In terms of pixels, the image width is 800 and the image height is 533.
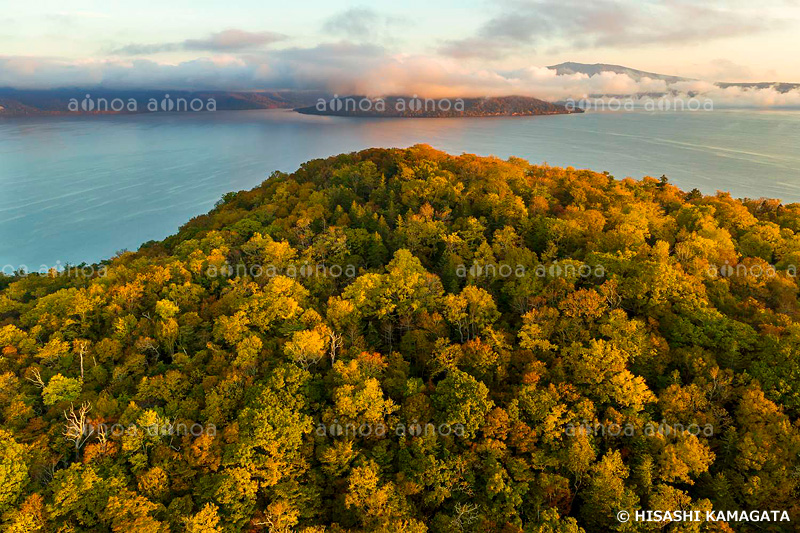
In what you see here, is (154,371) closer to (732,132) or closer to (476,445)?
(476,445)

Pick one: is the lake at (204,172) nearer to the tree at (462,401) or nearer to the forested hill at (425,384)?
the forested hill at (425,384)

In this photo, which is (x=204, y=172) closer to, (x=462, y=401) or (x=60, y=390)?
(x=60, y=390)

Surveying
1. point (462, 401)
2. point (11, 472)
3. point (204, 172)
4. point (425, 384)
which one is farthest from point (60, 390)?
point (204, 172)

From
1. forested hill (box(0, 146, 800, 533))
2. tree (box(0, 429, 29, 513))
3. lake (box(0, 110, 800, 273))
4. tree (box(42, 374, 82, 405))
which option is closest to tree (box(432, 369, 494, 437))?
forested hill (box(0, 146, 800, 533))

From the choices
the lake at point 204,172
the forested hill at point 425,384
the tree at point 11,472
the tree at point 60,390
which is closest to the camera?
the forested hill at point 425,384

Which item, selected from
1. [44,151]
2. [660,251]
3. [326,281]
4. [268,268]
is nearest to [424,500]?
[326,281]

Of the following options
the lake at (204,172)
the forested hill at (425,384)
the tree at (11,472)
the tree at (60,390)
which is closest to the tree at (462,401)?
the forested hill at (425,384)

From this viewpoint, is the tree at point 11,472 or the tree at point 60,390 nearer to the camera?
the tree at point 11,472

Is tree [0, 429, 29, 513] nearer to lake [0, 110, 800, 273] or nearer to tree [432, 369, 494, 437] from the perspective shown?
tree [432, 369, 494, 437]

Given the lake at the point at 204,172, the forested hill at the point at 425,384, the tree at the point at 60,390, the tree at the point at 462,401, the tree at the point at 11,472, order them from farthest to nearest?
the lake at the point at 204,172 < the tree at the point at 60,390 < the tree at the point at 462,401 < the tree at the point at 11,472 < the forested hill at the point at 425,384
